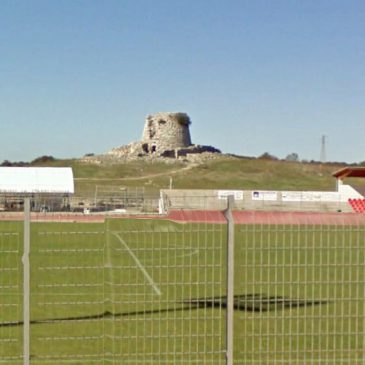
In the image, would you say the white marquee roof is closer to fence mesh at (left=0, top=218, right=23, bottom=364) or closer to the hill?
the hill

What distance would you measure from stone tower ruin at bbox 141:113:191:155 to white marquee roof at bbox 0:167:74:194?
55.0 meters

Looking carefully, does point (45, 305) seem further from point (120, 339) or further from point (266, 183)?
point (266, 183)

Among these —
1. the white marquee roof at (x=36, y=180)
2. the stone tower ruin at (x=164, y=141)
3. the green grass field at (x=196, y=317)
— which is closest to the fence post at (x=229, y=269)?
the green grass field at (x=196, y=317)

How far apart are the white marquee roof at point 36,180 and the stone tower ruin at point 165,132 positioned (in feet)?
181

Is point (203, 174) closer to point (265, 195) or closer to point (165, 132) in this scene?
point (165, 132)

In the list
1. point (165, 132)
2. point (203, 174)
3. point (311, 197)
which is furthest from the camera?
point (165, 132)

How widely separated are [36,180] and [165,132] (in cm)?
5987

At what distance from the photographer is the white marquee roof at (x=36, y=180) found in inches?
1951

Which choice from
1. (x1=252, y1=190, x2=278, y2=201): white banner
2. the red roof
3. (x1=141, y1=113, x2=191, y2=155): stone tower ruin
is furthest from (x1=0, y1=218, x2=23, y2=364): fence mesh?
(x1=141, y1=113, x2=191, y2=155): stone tower ruin

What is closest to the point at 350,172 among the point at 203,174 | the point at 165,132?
the point at 203,174

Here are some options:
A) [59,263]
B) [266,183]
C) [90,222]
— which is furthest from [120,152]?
[59,263]

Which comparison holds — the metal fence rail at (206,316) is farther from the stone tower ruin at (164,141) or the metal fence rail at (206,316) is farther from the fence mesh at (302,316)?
the stone tower ruin at (164,141)

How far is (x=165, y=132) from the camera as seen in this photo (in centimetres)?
10956

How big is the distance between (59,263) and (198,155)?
83415 mm
